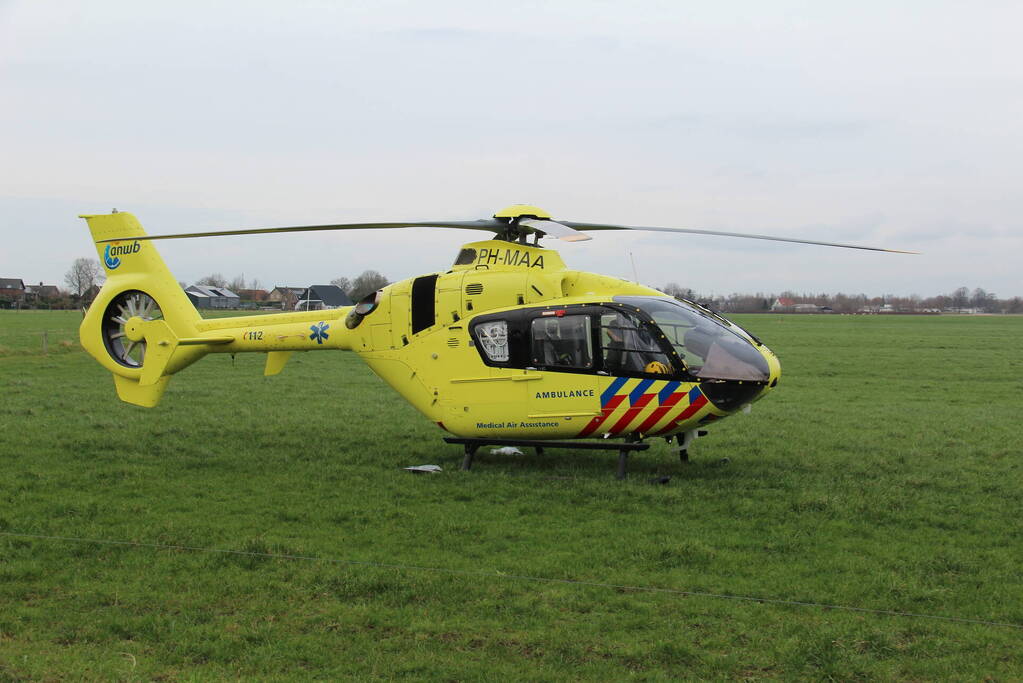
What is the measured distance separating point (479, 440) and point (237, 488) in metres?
3.32

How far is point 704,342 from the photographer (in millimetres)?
11422

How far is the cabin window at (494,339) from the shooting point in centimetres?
1220

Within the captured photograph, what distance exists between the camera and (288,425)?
653 inches

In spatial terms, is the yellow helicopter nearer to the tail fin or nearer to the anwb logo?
the tail fin

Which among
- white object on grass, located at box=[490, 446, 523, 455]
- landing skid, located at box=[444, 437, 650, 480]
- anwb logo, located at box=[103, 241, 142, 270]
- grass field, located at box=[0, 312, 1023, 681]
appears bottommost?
grass field, located at box=[0, 312, 1023, 681]

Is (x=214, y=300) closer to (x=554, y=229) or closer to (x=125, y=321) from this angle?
(x=125, y=321)

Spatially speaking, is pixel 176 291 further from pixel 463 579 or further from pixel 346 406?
pixel 463 579

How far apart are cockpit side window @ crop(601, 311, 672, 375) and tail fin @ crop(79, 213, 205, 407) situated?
22.9 feet

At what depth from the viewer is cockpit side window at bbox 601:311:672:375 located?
1138 cm

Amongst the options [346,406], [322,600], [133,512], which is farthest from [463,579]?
[346,406]

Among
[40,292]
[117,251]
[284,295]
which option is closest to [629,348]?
[117,251]

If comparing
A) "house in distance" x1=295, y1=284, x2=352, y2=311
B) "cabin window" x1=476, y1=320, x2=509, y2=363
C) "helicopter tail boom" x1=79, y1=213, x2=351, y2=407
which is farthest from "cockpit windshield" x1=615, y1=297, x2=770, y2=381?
"house in distance" x1=295, y1=284, x2=352, y2=311

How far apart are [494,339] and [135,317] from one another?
6459mm

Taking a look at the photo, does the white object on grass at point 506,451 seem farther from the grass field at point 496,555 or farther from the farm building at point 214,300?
the farm building at point 214,300
